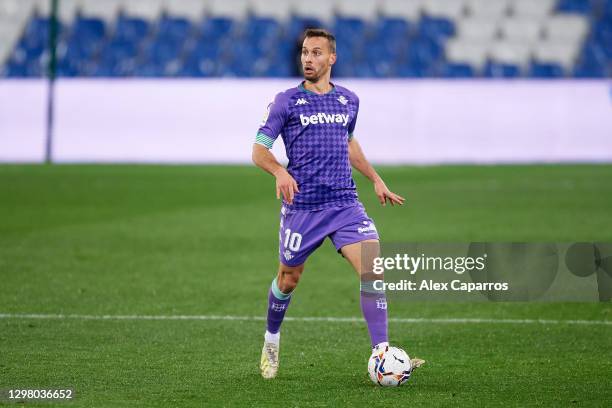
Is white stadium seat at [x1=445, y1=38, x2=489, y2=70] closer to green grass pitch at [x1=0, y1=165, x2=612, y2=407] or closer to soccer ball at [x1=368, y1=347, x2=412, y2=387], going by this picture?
green grass pitch at [x1=0, y1=165, x2=612, y2=407]

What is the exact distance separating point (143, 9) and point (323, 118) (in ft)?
88.6

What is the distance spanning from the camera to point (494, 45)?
1248 inches

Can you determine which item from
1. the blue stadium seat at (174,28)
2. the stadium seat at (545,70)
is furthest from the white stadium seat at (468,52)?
the blue stadium seat at (174,28)

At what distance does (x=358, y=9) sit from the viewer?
32.9m

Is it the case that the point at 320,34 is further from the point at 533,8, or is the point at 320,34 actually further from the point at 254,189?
the point at 533,8

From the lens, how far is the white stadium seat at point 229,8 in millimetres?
33219

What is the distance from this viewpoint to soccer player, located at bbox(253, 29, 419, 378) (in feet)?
23.5

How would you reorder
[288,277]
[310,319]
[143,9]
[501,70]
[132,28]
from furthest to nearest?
1. [143,9]
2. [132,28]
3. [501,70]
4. [310,319]
5. [288,277]

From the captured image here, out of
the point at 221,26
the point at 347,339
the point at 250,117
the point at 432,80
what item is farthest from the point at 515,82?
the point at 347,339

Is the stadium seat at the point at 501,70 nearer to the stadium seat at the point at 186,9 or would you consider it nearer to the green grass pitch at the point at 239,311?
the stadium seat at the point at 186,9

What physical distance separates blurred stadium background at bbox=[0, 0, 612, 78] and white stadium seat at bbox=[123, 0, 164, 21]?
0.09 ft

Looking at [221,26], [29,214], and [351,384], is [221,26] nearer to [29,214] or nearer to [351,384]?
[29,214]

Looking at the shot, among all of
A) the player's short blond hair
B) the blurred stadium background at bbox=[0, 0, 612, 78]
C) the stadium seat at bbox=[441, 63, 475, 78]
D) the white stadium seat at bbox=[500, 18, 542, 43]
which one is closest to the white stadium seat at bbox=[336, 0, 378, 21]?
the blurred stadium background at bbox=[0, 0, 612, 78]

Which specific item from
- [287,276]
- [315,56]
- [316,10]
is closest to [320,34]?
[315,56]
